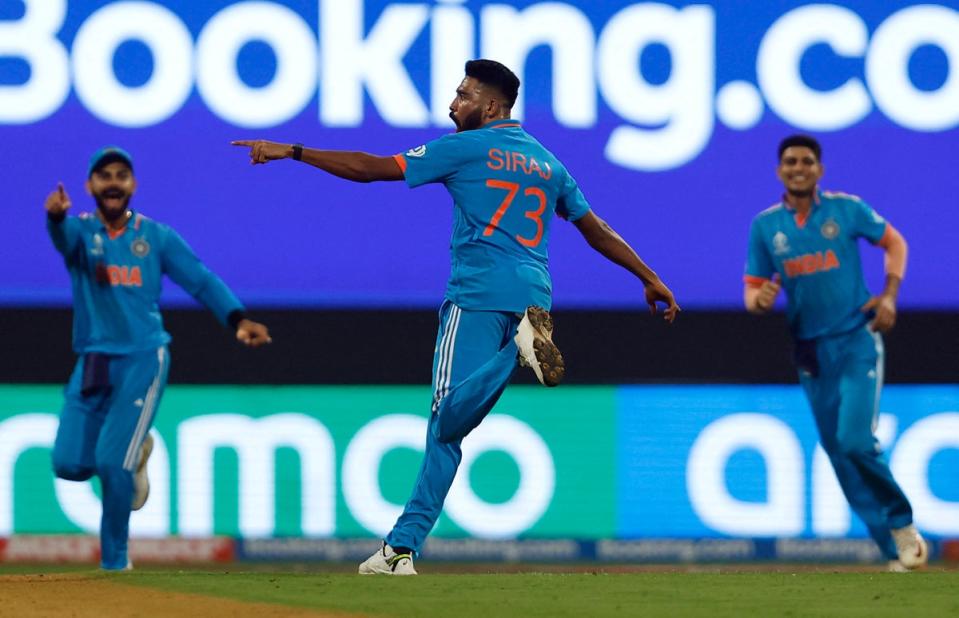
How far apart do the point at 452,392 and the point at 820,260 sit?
8.81 feet

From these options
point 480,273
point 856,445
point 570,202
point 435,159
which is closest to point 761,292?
point 856,445

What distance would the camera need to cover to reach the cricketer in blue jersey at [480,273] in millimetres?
6984

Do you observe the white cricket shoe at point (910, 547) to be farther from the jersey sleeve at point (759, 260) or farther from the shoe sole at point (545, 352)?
→ the shoe sole at point (545, 352)

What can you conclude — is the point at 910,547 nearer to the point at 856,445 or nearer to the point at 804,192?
the point at 856,445

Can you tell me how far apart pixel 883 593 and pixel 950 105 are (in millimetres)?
5060

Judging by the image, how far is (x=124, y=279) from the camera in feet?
28.6

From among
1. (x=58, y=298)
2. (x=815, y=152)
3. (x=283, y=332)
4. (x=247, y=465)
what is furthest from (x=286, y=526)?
(x=815, y=152)

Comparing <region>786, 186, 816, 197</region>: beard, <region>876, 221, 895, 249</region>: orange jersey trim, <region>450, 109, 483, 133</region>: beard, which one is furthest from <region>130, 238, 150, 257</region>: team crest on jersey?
<region>876, 221, 895, 249</region>: orange jersey trim

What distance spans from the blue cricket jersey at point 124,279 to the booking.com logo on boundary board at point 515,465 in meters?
2.08

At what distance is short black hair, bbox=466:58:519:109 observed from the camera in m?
7.25

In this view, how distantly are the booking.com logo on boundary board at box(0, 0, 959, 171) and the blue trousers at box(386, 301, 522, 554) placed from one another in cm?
408

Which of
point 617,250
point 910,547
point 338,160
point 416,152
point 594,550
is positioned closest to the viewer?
point 338,160

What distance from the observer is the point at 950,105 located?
11398 mm

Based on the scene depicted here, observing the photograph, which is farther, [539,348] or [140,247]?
[140,247]
